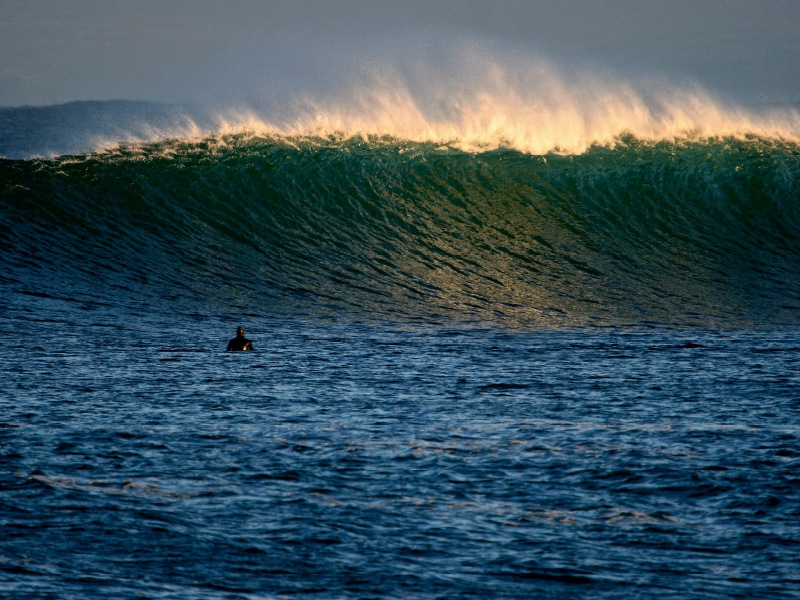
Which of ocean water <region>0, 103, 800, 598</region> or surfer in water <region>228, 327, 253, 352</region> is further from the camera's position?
surfer in water <region>228, 327, 253, 352</region>

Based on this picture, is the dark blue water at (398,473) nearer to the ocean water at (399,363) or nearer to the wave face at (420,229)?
the ocean water at (399,363)

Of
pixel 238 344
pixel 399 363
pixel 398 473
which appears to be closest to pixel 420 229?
pixel 238 344

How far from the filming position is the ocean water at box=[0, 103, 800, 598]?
535 centimetres

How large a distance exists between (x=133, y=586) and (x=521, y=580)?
2080mm

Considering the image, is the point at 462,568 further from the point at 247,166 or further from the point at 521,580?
the point at 247,166

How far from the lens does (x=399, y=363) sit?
1051cm

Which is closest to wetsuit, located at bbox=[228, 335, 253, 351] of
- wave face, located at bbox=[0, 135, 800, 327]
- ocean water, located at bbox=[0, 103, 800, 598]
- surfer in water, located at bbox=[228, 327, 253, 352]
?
surfer in water, located at bbox=[228, 327, 253, 352]

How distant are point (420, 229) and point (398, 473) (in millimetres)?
12478

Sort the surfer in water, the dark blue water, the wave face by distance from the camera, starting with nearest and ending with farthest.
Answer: the dark blue water → the surfer in water → the wave face

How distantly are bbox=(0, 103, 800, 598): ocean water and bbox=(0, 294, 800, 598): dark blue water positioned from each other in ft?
0.09

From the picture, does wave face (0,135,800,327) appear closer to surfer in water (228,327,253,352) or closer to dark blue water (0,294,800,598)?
surfer in water (228,327,253,352)

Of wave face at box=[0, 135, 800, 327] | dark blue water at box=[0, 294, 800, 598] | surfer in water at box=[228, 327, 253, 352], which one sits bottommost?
dark blue water at box=[0, 294, 800, 598]

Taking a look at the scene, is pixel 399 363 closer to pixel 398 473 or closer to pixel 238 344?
pixel 238 344

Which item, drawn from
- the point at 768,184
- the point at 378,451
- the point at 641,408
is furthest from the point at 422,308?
the point at 768,184
